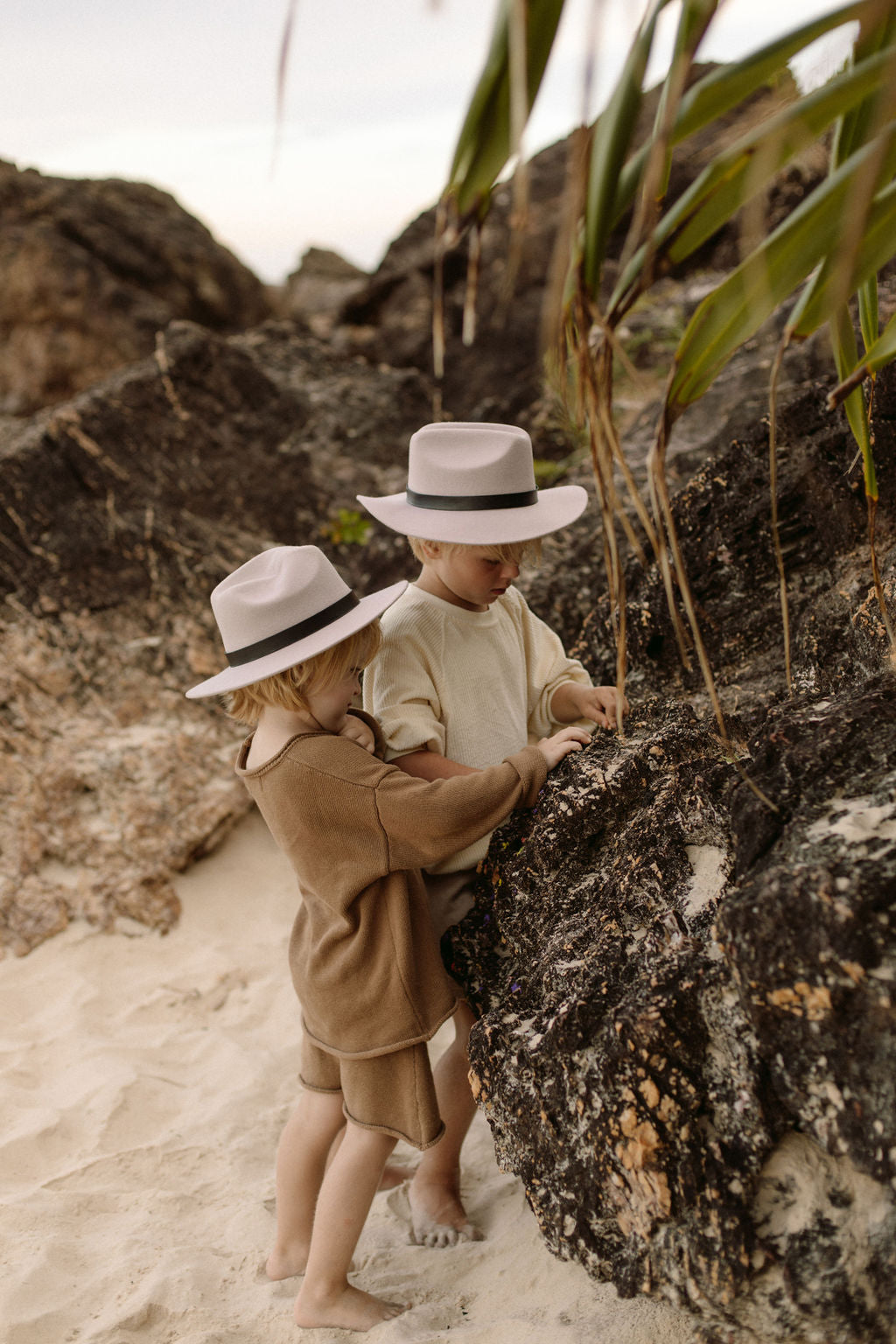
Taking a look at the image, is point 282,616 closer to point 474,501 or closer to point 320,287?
point 474,501

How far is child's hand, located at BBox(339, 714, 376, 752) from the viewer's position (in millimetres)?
2086

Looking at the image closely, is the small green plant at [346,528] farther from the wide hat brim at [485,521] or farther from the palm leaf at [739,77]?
the palm leaf at [739,77]

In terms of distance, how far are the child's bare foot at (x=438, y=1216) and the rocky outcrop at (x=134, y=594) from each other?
172cm

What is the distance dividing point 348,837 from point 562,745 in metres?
0.51

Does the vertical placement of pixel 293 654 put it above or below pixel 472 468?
below

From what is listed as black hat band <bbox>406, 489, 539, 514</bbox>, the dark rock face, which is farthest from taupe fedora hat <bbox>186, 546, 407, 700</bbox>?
the dark rock face

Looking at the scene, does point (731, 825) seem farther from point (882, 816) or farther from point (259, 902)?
point (259, 902)

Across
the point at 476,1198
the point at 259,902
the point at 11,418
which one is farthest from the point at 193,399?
the point at 476,1198

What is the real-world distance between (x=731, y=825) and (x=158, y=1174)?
190 cm

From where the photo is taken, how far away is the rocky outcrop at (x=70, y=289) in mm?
6949

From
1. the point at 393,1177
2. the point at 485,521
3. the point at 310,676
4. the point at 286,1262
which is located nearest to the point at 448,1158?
the point at 393,1177

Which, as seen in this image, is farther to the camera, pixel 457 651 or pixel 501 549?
pixel 457 651

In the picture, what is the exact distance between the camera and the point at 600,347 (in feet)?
3.74

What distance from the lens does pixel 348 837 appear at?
1950 mm
